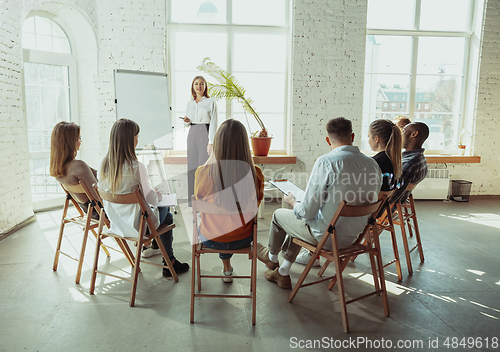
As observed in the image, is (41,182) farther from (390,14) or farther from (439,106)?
(439,106)

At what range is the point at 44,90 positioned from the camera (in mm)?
4730

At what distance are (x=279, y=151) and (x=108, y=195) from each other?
3753 mm

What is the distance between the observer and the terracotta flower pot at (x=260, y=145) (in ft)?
17.2

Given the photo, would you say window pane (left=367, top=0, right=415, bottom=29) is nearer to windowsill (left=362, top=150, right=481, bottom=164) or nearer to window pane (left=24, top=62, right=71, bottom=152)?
windowsill (left=362, top=150, right=481, bottom=164)

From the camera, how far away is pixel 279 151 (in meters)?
5.80

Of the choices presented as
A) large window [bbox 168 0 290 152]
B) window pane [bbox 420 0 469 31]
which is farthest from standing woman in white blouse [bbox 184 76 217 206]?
window pane [bbox 420 0 469 31]

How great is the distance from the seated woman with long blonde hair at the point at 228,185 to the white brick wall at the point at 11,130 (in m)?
2.68

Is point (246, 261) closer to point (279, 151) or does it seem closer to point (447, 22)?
point (279, 151)

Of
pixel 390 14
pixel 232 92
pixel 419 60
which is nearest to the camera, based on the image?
pixel 232 92

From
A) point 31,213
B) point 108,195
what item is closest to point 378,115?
point 108,195

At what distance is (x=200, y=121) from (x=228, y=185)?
2.68 meters

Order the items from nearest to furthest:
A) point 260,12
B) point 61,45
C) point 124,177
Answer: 1. point 124,177
2. point 61,45
3. point 260,12

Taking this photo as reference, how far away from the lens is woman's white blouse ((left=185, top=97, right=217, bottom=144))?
4.68m

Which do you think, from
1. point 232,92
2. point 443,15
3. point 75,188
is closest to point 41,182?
point 75,188
